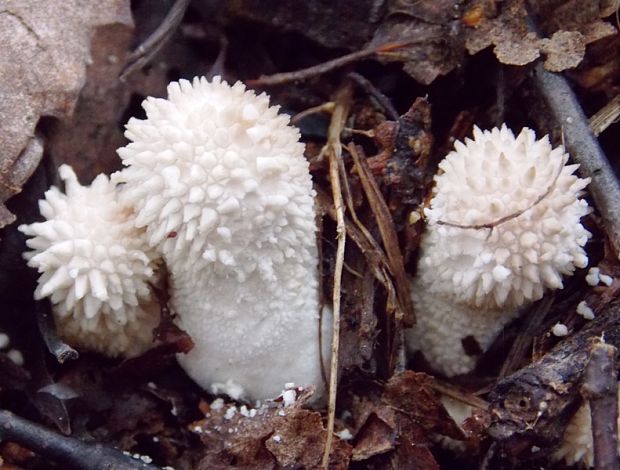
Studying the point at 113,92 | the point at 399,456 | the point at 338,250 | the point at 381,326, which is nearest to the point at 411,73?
the point at 338,250

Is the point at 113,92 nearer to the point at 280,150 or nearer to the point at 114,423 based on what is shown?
the point at 280,150

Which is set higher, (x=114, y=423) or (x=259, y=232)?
(x=259, y=232)

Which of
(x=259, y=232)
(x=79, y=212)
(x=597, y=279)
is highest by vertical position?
(x=79, y=212)

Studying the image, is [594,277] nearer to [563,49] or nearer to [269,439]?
[563,49]

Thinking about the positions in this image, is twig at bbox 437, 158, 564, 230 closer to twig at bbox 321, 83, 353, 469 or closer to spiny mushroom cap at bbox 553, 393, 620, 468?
twig at bbox 321, 83, 353, 469

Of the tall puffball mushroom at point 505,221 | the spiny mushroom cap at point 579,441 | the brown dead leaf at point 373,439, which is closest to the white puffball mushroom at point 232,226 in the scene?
the brown dead leaf at point 373,439

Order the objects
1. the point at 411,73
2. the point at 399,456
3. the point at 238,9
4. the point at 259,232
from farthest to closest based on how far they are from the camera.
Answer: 1. the point at 238,9
2. the point at 411,73
3. the point at 399,456
4. the point at 259,232
